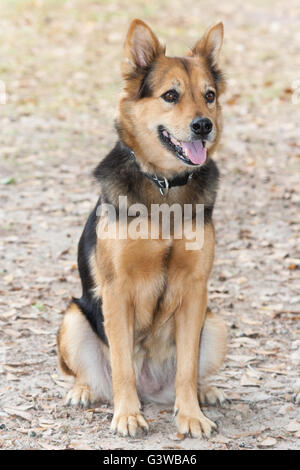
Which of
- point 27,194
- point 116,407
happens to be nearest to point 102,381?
point 116,407

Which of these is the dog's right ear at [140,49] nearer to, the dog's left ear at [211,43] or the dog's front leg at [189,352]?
the dog's left ear at [211,43]

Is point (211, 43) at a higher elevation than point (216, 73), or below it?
higher

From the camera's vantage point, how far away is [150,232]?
4.14 meters

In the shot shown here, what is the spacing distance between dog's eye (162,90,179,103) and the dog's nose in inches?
8.2

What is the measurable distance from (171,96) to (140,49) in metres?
0.41

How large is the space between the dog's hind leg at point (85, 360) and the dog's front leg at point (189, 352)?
0.59 m

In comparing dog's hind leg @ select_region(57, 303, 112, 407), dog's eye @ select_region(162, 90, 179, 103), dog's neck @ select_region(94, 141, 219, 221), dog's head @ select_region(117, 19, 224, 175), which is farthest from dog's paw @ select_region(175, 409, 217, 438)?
dog's eye @ select_region(162, 90, 179, 103)

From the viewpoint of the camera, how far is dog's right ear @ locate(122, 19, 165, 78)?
4.29 m

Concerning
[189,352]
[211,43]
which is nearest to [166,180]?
[211,43]

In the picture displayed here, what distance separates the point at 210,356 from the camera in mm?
4727

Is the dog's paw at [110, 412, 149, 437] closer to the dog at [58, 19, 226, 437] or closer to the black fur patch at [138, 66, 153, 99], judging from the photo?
the dog at [58, 19, 226, 437]

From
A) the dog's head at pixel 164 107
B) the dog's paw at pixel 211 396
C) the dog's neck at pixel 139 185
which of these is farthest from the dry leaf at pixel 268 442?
the dog's head at pixel 164 107

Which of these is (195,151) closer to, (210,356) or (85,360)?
(210,356)
